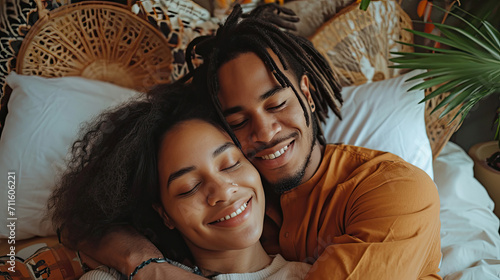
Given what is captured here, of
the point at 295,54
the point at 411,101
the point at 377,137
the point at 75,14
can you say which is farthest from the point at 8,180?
the point at 411,101

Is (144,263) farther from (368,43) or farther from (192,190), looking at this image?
(368,43)

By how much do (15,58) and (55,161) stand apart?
291mm

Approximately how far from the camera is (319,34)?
148cm

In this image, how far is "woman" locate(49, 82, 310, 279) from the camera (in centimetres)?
81

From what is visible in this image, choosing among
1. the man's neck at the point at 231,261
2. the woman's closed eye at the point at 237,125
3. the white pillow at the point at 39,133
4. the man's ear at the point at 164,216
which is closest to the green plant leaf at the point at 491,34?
the woman's closed eye at the point at 237,125

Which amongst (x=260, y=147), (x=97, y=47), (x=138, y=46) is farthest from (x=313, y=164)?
(x=97, y=47)

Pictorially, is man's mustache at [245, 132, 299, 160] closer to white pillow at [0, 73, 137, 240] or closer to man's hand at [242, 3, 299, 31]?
man's hand at [242, 3, 299, 31]

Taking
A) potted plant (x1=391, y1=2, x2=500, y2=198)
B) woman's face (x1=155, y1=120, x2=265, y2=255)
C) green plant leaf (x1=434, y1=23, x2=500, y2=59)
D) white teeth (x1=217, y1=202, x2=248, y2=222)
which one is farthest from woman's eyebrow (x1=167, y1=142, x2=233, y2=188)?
green plant leaf (x1=434, y1=23, x2=500, y2=59)

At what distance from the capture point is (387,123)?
4.21ft

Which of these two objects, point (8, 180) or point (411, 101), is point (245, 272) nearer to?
point (8, 180)

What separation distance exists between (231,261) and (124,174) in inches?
11.3

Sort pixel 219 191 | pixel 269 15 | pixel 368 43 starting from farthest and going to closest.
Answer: pixel 368 43 < pixel 269 15 < pixel 219 191

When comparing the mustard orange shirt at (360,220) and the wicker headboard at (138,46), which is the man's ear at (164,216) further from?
the wicker headboard at (138,46)

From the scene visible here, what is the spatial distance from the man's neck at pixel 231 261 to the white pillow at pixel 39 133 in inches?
17.3
